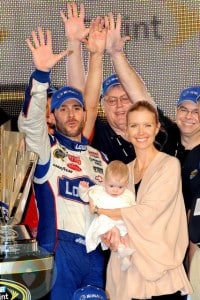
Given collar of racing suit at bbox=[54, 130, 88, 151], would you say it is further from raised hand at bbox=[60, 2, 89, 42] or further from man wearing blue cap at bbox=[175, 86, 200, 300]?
raised hand at bbox=[60, 2, 89, 42]

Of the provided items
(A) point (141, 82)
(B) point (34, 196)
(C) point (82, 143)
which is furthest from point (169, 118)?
(B) point (34, 196)

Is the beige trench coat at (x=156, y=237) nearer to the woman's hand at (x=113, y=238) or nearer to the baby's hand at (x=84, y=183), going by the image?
the woman's hand at (x=113, y=238)

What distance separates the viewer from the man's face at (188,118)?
11.8 ft

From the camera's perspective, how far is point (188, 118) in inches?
142

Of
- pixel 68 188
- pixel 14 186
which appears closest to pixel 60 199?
pixel 68 188

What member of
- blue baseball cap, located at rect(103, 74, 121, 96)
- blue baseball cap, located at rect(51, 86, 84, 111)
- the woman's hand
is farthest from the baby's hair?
blue baseball cap, located at rect(103, 74, 121, 96)

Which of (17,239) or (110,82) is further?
(110,82)

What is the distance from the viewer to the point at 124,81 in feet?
12.0

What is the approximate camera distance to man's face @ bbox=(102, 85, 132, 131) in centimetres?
371

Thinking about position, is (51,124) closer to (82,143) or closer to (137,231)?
(82,143)

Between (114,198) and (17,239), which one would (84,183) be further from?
(17,239)

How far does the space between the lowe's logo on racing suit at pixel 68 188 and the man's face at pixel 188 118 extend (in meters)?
0.71

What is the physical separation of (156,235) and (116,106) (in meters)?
1.05

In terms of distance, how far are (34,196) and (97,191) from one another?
460mm
